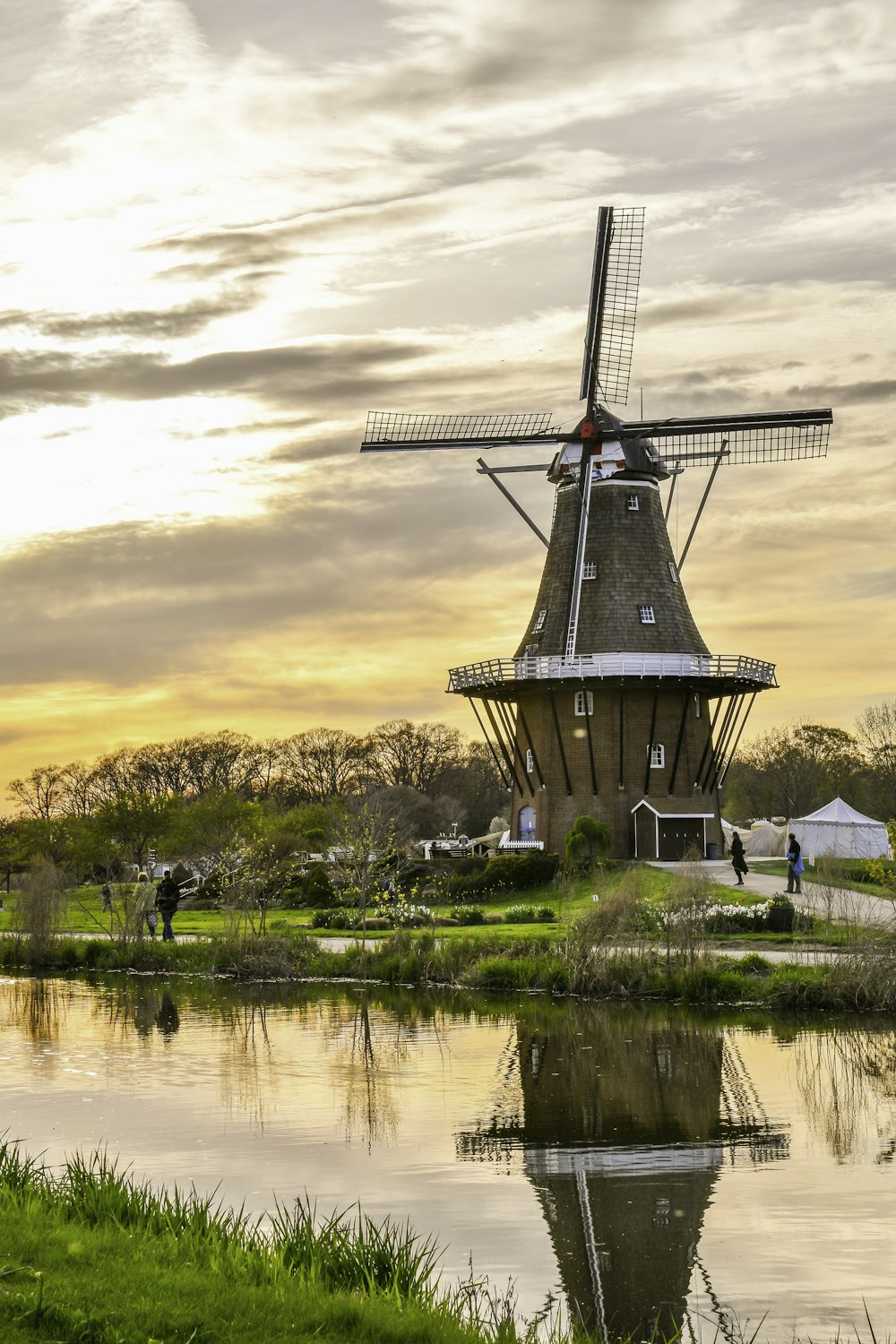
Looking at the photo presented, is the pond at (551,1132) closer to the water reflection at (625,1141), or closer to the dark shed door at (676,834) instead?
the water reflection at (625,1141)

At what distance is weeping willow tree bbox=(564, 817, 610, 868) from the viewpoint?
42406 mm

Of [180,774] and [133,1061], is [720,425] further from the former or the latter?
[180,774]

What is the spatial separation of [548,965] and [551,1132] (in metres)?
10.1

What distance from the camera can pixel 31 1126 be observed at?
13.6m

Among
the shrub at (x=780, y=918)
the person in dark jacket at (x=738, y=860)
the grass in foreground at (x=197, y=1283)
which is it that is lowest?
the grass in foreground at (x=197, y=1283)

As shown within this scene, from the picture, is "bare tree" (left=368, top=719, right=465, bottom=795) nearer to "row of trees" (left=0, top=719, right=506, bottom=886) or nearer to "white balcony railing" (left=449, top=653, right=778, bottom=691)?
"row of trees" (left=0, top=719, right=506, bottom=886)

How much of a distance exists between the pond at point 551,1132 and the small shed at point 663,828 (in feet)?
76.5

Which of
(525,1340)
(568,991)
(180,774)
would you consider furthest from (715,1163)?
(180,774)

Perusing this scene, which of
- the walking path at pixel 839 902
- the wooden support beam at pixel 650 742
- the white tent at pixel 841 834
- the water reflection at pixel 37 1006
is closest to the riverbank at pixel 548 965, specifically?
the walking path at pixel 839 902

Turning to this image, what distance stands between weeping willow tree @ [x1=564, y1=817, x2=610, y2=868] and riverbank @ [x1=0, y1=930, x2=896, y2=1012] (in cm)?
1417

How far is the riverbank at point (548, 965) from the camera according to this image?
66.7 feet

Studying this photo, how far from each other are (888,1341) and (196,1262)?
3533 millimetres

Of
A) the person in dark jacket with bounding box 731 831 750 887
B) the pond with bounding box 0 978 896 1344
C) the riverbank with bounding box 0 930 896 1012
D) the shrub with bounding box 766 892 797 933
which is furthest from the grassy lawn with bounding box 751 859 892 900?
the pond with bounding box 0 978 896 1344

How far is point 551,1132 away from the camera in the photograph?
13297 millimetres
